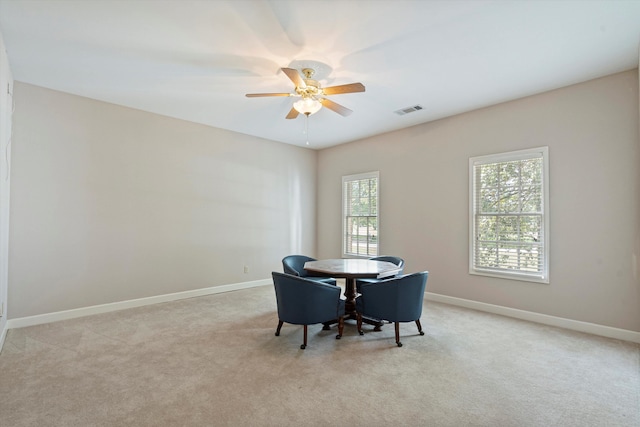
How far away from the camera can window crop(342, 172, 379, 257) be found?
6.10m

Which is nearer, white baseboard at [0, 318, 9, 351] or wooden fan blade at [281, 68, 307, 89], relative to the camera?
wooden fan blade at [281, 68, 307, 89]

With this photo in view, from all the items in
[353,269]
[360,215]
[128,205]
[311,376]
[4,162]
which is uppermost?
[4,162]

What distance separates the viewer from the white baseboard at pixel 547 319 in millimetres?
3387

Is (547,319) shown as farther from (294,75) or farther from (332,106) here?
(294,75)

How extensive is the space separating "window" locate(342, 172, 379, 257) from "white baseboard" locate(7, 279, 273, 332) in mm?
2124

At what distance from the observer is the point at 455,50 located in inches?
120

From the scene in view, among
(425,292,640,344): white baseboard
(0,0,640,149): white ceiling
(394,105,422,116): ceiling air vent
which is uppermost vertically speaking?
(0,0,640,149): white ceiling

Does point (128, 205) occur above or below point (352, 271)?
above

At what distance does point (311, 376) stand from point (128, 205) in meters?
3.71

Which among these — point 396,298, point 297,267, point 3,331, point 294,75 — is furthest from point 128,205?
point 396,298

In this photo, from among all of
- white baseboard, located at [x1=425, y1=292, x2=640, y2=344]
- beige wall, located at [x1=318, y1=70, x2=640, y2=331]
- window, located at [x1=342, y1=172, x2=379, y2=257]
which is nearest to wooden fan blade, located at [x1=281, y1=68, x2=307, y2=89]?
beige wall, located at [x1=318, y1=70, x2=640, y2=331]

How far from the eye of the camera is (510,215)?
14.0 feet

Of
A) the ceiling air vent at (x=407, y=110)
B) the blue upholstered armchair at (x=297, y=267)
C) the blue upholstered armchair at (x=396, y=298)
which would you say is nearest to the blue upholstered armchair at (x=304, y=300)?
the blue upholstered armchair at (x=396, y=298)

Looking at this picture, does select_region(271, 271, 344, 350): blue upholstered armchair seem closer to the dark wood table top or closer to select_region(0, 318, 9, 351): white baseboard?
the dark wood table top
